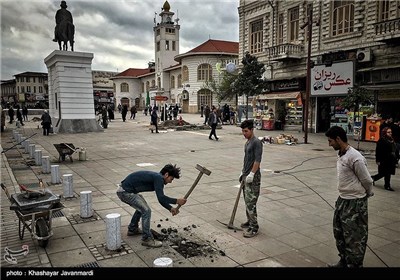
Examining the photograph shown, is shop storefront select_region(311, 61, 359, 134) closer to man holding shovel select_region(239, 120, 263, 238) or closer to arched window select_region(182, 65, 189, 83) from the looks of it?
man holding shovel select_region(239, 120, 263, 238)

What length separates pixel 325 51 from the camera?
23062mm

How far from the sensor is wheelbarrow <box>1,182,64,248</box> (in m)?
4.94

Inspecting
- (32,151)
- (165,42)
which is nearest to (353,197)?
(32,151)

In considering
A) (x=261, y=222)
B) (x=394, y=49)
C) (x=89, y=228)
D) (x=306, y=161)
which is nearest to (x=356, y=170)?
(x=261, y=222)

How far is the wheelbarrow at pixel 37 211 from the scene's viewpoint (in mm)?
4938

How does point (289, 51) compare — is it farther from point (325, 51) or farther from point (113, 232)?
point (113, 232)

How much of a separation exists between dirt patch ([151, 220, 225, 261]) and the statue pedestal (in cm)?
2000

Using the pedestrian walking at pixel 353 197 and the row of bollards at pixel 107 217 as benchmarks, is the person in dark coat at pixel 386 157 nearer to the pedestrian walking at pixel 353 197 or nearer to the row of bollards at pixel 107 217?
the pedestrian walking at pixel 353 197

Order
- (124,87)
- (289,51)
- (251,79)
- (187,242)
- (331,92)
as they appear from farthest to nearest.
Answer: (124,87) → (251,79) → (289,51) → (331,92) → (187,242)

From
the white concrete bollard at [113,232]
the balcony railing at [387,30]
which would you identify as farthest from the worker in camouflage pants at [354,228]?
the balcony railing at [387,30]

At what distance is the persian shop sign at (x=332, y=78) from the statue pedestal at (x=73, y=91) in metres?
15.8

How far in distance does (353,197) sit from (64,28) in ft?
77.6

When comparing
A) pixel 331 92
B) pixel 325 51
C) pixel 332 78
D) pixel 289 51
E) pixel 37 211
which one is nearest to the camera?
pixel 37 211

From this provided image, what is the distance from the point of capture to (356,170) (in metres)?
4.14
